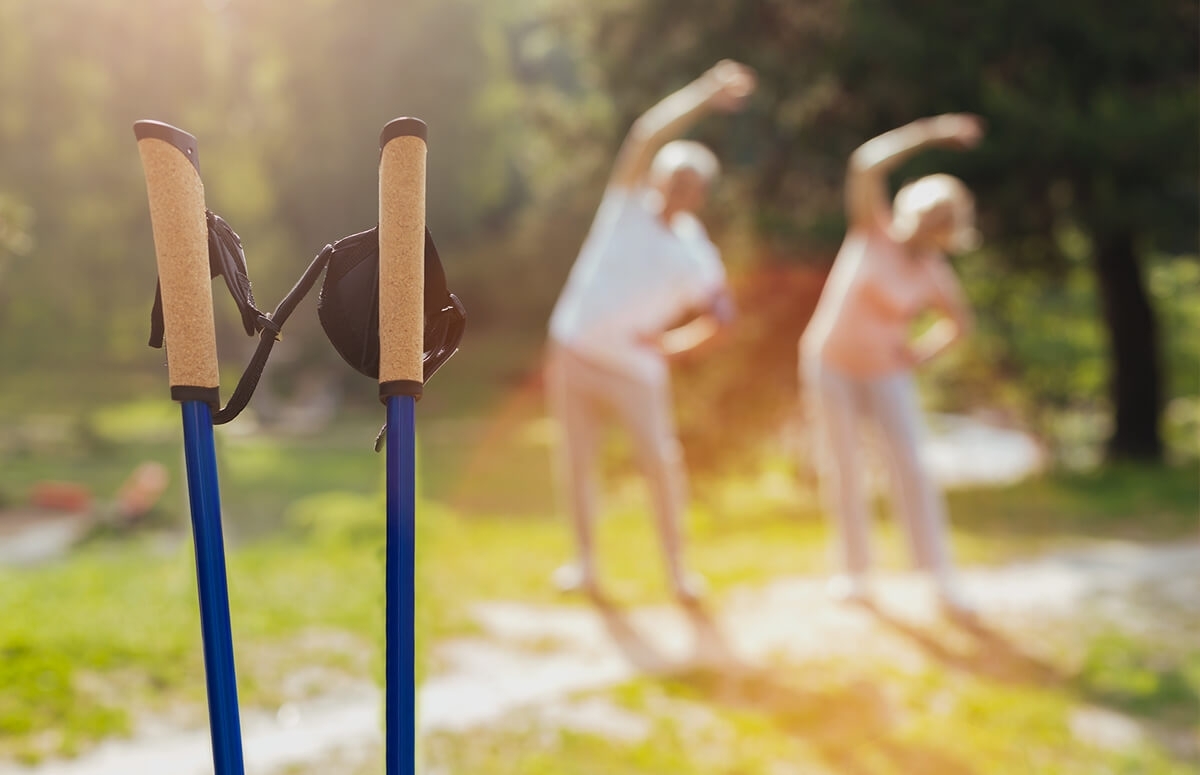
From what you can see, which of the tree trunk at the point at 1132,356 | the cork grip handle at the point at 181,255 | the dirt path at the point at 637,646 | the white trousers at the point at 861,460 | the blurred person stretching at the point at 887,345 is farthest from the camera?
the tree trunk at the point at 1132,356

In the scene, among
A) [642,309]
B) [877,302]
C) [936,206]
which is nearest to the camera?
[936,206]

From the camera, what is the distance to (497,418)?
2472cm

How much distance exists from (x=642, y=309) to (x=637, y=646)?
1536 millimetres

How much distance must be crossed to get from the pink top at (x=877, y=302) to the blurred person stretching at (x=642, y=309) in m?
0.69

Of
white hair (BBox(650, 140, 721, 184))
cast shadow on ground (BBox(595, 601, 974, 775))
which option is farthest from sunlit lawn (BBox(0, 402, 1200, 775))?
white hair (BBox(650, 140, 721, 184))

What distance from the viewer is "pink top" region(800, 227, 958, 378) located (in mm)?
5082

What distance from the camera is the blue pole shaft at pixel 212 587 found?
1088 millimetres

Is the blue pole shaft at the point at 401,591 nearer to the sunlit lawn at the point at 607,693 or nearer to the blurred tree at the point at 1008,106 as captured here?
the sunlit lawn at the point at 607,693

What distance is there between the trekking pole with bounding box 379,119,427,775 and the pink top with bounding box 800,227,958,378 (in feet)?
13.9

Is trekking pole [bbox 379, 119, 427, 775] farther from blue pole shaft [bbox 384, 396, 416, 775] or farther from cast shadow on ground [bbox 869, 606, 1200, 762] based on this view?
cast shadow on ground [bbox 869, 606, 1200, 762]

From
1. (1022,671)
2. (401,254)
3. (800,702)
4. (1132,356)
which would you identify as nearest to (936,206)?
(1022,671)

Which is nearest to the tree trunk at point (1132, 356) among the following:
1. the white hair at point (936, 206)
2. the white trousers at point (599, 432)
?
the white hair at point (936, 206)

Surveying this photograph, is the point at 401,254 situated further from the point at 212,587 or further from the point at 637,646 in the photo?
the point at 637,646

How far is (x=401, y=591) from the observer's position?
1.12 m
